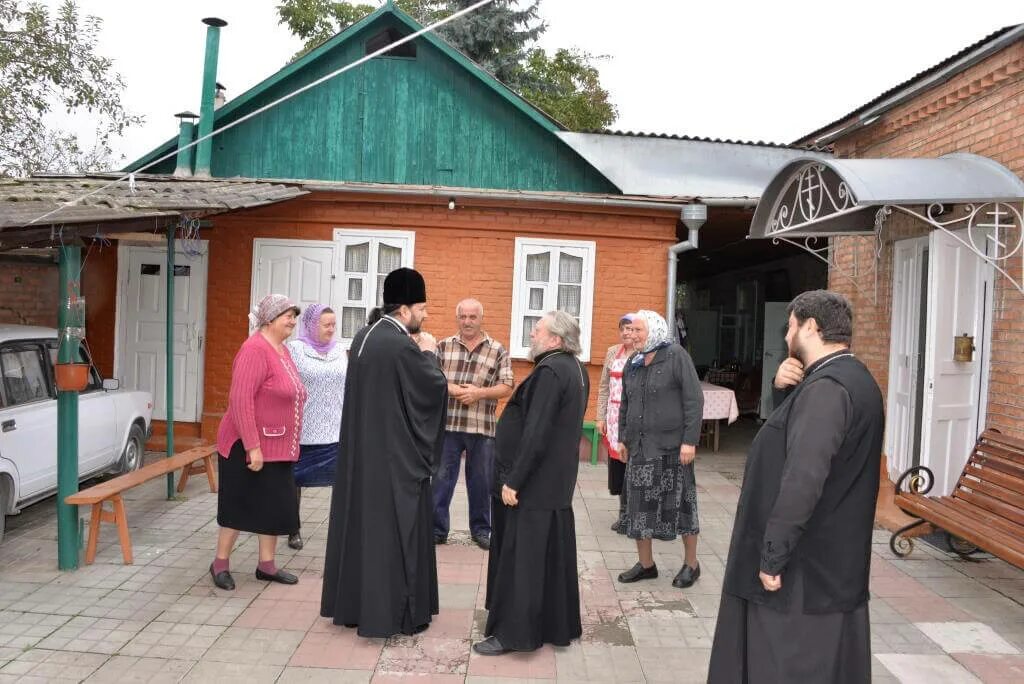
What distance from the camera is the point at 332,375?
5828mm

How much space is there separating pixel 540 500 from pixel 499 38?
2256cm

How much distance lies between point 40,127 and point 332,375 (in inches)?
529

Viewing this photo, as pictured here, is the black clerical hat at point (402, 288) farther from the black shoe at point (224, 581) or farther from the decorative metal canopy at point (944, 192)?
the decorative metal canopy at point (944, 192)

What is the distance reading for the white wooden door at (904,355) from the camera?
7.48 meters

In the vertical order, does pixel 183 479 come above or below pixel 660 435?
below

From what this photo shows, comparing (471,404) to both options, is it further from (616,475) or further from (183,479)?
(183,479)

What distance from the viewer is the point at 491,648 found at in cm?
422

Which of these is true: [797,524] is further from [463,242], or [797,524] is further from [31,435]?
[463,242]

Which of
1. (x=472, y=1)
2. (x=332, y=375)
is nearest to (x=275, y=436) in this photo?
(x=332, y=375)

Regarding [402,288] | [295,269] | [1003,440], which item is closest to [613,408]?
[402,288]

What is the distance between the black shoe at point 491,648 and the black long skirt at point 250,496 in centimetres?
154

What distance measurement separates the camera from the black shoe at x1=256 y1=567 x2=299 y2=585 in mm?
5262

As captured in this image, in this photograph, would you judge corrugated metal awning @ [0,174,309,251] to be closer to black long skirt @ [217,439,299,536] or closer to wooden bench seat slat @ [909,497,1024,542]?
black long skirt @ [217,439,299,536]

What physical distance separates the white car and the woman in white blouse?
6.63 feet
